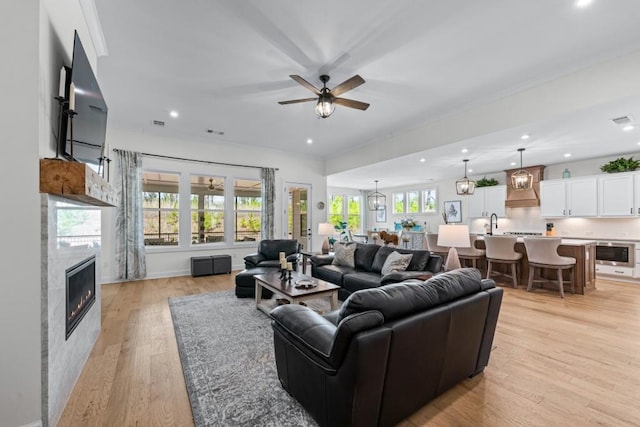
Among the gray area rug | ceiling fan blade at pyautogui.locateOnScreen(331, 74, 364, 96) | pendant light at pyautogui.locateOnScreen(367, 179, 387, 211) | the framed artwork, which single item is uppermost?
ceiling fan blade at pyautogui.locateOnScreen(331, 74, 364, 96)

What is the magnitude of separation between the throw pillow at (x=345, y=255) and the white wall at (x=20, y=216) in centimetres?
372

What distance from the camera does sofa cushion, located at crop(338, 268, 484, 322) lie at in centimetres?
151

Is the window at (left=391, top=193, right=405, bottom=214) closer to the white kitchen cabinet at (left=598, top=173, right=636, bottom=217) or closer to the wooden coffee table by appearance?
the white kitchen cabinet at (left=598, top=173, right=636, bottom=217)

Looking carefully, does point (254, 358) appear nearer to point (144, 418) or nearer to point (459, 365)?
point (144, 418)

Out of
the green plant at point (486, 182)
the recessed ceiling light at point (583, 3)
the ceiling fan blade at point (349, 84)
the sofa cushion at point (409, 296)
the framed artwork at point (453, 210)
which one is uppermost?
the recessed ceiling light at point (583, 3)

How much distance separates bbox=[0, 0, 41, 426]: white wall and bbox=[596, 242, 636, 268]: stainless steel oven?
8.72 meters

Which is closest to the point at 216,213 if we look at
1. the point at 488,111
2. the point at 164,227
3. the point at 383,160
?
the point at 164,227

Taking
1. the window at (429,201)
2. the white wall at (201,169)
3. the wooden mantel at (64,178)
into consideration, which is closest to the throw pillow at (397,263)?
the wooden mantel at (64,178)

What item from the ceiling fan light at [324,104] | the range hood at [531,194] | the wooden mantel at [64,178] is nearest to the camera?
the wooden mantel at [64,178]

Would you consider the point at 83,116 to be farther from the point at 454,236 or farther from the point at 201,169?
the point at 201,169

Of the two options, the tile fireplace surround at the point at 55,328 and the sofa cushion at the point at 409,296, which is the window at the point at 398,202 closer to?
the sofa cushion at the point at 409,296

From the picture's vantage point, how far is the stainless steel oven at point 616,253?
552 cm

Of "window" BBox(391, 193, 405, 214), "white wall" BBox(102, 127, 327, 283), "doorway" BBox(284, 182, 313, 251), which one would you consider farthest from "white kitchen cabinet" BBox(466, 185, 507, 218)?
"doorway" BBox(284, 182, 313, 251)

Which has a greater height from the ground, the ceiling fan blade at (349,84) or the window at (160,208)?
the ceiling fan blade at (349,84)
